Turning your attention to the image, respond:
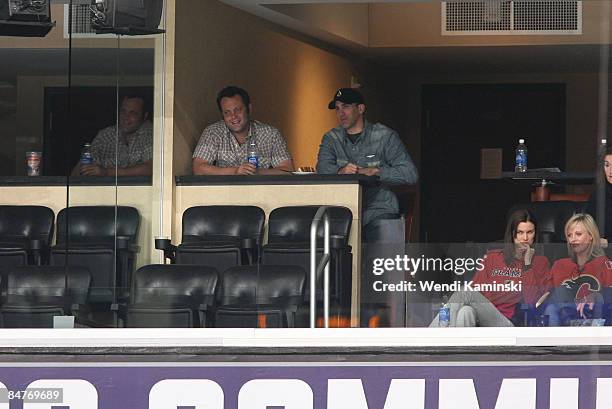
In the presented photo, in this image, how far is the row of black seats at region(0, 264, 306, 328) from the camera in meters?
6.46

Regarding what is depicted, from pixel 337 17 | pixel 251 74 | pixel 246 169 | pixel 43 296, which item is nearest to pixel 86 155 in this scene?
pixel 246 169

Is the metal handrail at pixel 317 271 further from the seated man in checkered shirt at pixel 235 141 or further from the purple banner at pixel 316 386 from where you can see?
the seated man in checkered shirt at pixel 235 141

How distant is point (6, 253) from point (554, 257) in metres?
2.30

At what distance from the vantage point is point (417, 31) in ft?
40.2

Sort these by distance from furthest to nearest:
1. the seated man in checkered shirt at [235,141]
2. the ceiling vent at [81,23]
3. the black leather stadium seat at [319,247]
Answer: the seated man in checkered shirt at [235,141]
the ceiling vent at [81,23]
the black leather stadium seat at [319,247]

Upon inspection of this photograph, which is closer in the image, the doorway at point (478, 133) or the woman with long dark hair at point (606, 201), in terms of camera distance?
the woman with long dark hair at point (606, 201)

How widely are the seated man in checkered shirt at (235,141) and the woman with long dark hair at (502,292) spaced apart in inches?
102

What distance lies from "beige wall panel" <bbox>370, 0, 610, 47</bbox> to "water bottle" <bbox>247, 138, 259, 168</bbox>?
138 inches

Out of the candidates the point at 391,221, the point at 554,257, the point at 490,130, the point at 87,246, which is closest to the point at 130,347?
the point at 87,246

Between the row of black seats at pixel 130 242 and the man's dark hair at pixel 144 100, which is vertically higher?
the man's dark hair at pixel 144 100

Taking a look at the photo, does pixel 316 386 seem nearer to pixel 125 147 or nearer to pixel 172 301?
pixel 172 301

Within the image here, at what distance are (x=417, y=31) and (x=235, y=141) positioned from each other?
12.0 feet

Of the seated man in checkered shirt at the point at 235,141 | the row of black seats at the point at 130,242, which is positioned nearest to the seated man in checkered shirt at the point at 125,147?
the row of black seats at the point at 130,242

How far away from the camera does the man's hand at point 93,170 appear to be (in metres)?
7.48
